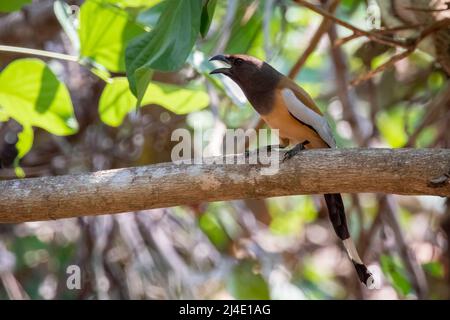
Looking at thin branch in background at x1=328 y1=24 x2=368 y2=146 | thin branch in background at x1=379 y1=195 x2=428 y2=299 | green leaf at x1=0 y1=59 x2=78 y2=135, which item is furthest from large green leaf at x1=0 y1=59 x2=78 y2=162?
thin branch in background at x1=379 y1=195 x2=428 y2=299

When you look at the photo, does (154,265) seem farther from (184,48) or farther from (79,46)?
(184,48)

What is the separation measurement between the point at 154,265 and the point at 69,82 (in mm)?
1622

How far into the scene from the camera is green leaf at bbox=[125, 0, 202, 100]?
303 cm

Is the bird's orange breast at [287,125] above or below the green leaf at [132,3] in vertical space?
below

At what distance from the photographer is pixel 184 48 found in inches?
121

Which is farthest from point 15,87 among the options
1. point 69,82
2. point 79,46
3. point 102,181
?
point 69,82

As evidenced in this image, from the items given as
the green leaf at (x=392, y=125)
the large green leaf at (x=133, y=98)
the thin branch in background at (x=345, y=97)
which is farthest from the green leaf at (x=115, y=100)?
the green leaf at (x=392, y=125)

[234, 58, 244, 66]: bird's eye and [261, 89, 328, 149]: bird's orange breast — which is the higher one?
[234, 58, 244, 66]: bird's eye

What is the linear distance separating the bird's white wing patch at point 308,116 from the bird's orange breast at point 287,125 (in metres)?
0.03

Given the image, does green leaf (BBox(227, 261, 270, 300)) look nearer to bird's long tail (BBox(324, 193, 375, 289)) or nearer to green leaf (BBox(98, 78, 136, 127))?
bird's long tail (BBox(324, 193, 375, 289))

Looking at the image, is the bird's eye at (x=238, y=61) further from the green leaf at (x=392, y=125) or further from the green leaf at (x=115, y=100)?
the green leaf at (x=392, y=125)

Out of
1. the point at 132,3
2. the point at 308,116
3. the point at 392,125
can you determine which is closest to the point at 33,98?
the point at 132,3

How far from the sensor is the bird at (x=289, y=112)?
3.90 m
